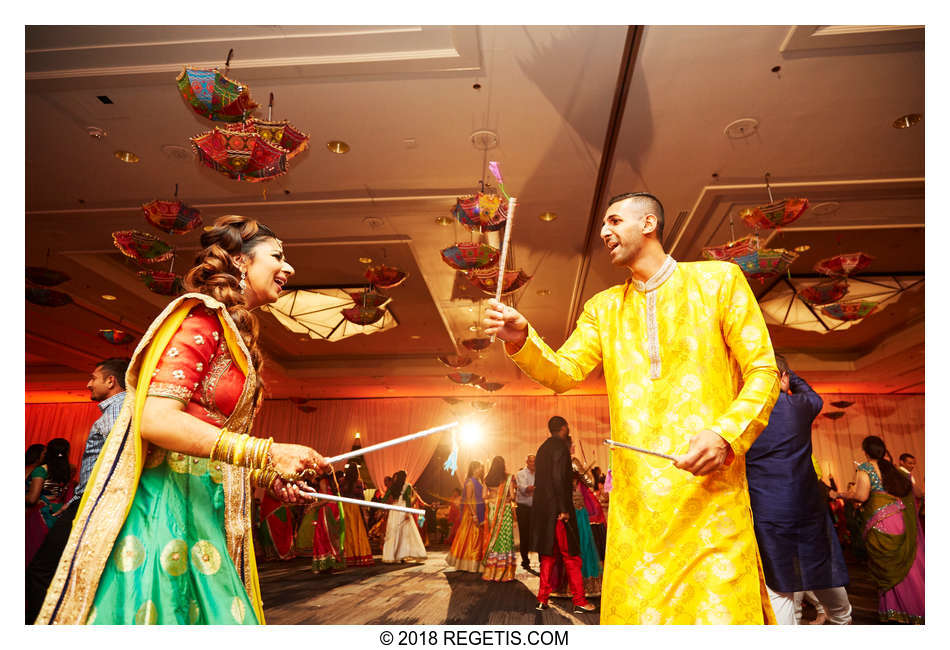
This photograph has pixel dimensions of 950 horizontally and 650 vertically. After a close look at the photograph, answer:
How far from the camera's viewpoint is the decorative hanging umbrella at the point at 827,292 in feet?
22.0

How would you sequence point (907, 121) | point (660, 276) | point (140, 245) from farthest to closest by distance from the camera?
point (140, 245) < point (907, 121) < point (660, 276)

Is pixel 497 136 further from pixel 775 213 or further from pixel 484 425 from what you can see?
pixel 484 425

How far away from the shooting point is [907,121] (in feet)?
15.1

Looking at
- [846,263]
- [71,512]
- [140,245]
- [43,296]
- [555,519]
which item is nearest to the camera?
[71,512]

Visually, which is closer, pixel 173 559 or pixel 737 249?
pixel 173 559

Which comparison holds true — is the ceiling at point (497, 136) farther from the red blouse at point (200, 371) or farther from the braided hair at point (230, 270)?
the red blouse at point (200, 371)

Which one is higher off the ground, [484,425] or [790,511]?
[790,511]

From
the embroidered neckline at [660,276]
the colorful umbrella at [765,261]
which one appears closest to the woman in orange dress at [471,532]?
the colorful umbrella at [765,261]

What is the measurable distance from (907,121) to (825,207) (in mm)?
1431

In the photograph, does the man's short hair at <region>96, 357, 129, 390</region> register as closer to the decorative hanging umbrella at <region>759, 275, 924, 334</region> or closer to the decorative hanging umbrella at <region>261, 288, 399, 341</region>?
the decorative hanging umbrella at <region>261, 288, 399, 341</region>

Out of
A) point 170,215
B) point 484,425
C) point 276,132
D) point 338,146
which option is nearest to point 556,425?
→ point 338,146

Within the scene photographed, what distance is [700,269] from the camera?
1659 millimetres

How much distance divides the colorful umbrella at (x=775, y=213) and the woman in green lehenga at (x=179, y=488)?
185 inches

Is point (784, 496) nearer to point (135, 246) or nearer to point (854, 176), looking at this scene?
point (854, 176)
